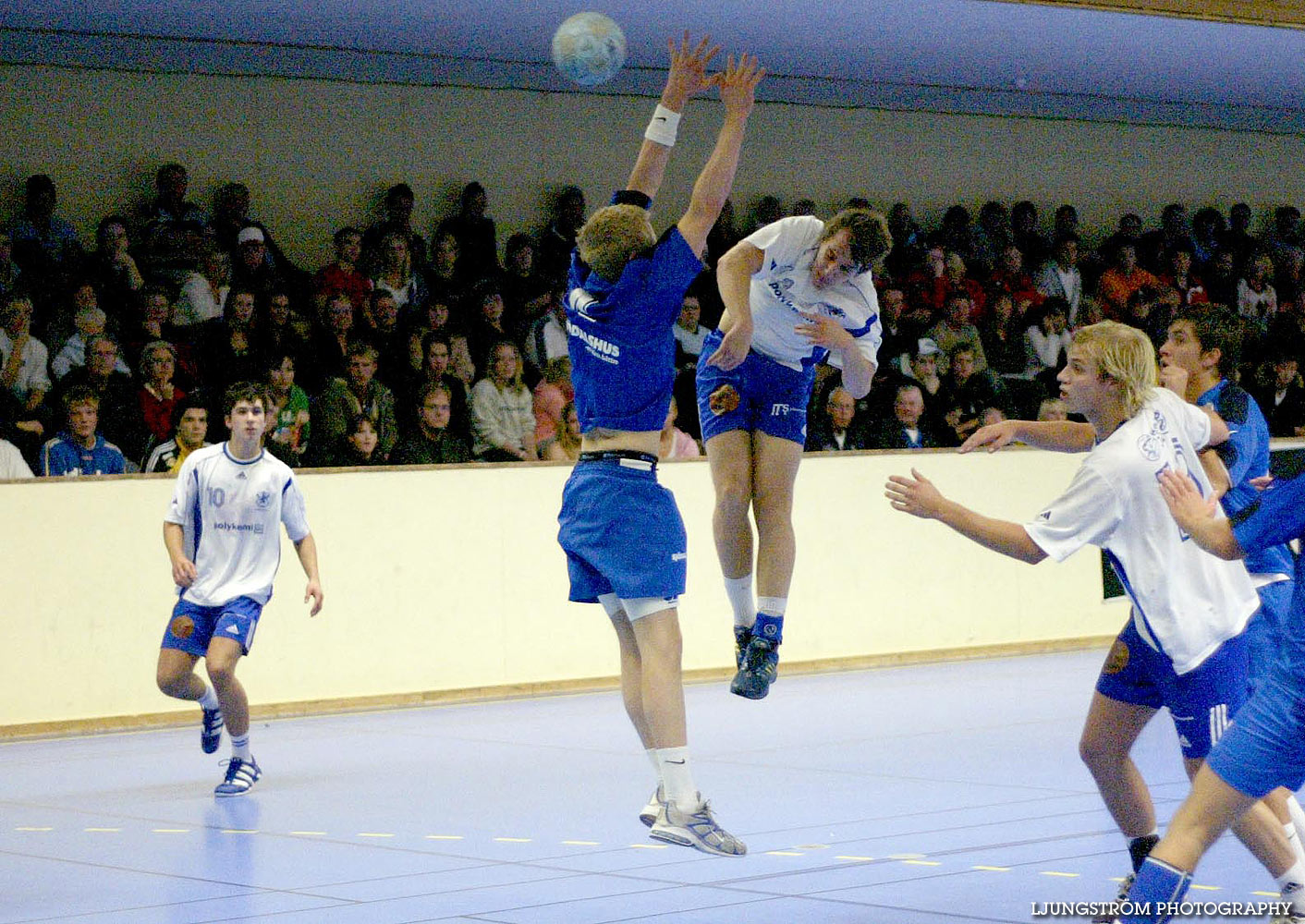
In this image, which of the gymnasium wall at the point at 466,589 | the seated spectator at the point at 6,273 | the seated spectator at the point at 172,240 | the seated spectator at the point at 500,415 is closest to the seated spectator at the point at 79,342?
the seated spectator at the point at 6,273

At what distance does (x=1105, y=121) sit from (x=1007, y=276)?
11.2 feet

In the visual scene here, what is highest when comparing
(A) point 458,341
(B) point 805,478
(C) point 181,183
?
(C) point 181,183

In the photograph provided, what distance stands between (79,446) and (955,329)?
731cm

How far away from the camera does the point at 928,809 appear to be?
26.1 ft

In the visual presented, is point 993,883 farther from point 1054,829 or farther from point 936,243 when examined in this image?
point 936,243

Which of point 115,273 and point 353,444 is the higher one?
point 115,273

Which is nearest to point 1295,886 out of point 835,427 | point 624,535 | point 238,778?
point 624,535

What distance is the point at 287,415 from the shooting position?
38.2 feet

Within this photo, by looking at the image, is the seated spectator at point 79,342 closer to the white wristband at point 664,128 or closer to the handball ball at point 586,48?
the handball ball at point 586,48

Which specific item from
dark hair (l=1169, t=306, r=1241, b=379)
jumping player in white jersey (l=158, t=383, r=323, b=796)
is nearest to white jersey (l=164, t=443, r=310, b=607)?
jumping player in white jersey (l=158, t=383, r=323, b=796)

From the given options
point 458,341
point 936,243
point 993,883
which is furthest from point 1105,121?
point 993,883

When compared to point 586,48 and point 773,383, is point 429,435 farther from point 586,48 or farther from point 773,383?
point 773,383

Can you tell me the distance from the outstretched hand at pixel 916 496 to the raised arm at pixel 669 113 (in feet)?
4.78

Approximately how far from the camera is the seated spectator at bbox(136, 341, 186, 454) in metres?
11.2
